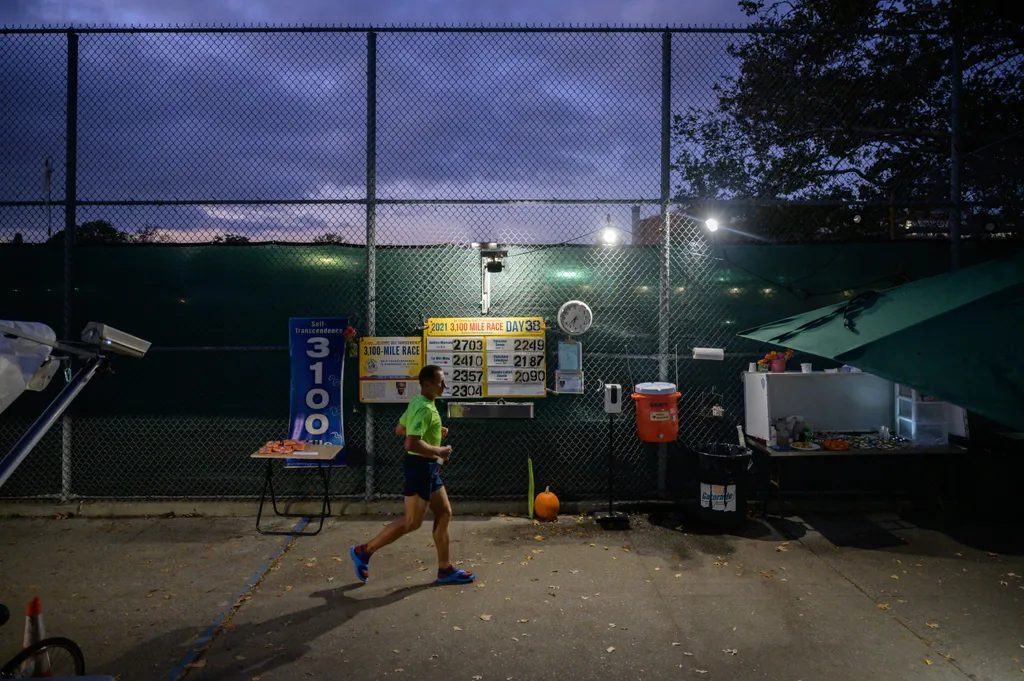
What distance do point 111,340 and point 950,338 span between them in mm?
5243

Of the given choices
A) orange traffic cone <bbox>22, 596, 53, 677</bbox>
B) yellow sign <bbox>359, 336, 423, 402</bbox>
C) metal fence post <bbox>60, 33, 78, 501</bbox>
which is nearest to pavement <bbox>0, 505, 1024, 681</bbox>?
metal fence post <bbox>60, 33, 78, 501</bbox>

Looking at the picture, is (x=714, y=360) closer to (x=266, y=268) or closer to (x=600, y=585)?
(x=600, y=585)

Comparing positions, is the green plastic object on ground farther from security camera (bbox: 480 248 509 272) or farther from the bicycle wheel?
the bicycle wheel

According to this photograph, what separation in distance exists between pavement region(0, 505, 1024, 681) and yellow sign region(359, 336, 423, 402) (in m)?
1.47

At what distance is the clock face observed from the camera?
8.04m

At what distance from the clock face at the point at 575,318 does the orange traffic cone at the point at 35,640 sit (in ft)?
18.6

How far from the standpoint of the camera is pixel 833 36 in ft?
28.2

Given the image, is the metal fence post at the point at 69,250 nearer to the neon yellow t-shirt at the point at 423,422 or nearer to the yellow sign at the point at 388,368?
the yellow sign at the point at 388,368

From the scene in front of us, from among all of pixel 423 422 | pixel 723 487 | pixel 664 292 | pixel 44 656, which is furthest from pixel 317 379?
pixel 44 656

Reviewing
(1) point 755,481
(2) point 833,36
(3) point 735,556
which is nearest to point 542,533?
(3) point 735,556

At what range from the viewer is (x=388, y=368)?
809 cm

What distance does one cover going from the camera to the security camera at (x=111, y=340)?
306cm

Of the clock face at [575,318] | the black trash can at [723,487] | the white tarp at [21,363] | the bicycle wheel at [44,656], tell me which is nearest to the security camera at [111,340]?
the white tarp at [21,363]

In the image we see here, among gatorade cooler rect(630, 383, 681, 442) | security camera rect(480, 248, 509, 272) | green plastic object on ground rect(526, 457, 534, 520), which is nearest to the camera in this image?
gatorade cooler rect(630, 383, 681, 442)
